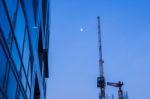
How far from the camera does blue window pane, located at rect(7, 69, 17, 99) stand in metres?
13.0

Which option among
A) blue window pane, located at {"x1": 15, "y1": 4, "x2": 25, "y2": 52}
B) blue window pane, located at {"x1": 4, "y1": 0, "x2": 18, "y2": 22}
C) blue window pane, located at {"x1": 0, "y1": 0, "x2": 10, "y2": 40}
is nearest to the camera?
blue window pane, located at {"x1": 0, "y1": 0, "x2": 10, "y2": 40}

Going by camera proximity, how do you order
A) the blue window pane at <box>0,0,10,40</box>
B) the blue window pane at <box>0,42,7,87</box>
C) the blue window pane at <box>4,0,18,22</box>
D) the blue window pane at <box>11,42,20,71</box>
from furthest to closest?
1. the blue window pane at <box>11,42,20,71</box>
2. the blue window pane at <box>4,0,18,22</box>
3. the blue window pane at <box>0,42,7,87</box>
4. the blue window pane at <box>0,0,10,40</box>

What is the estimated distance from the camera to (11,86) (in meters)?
13.5

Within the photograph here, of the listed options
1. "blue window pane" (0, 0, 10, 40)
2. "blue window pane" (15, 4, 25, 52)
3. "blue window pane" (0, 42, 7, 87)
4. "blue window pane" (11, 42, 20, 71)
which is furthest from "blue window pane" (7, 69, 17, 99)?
"blue window pane" (0, 0, 10, 40)

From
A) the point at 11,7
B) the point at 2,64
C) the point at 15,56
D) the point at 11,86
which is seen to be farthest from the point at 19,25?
the point at 2,64

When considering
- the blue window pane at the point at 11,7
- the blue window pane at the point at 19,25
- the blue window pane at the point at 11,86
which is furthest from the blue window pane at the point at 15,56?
the blue window pane at the point at 11,7

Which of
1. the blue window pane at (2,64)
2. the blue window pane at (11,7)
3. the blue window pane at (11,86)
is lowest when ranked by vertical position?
the blue window pane at (11,86)

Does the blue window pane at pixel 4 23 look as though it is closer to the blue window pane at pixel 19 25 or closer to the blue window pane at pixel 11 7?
the blue window pane at pixel 11 7

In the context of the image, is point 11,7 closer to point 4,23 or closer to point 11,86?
point 4,23

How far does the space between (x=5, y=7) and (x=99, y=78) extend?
76643 mm

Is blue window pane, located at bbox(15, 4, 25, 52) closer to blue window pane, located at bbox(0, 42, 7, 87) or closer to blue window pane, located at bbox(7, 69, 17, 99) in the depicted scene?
blue window pane, located at bbox(7, 69, 17, 99)

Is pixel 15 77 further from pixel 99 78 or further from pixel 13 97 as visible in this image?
pixel 99 78

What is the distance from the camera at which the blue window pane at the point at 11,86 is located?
13012 millimetres

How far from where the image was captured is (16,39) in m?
14.1
